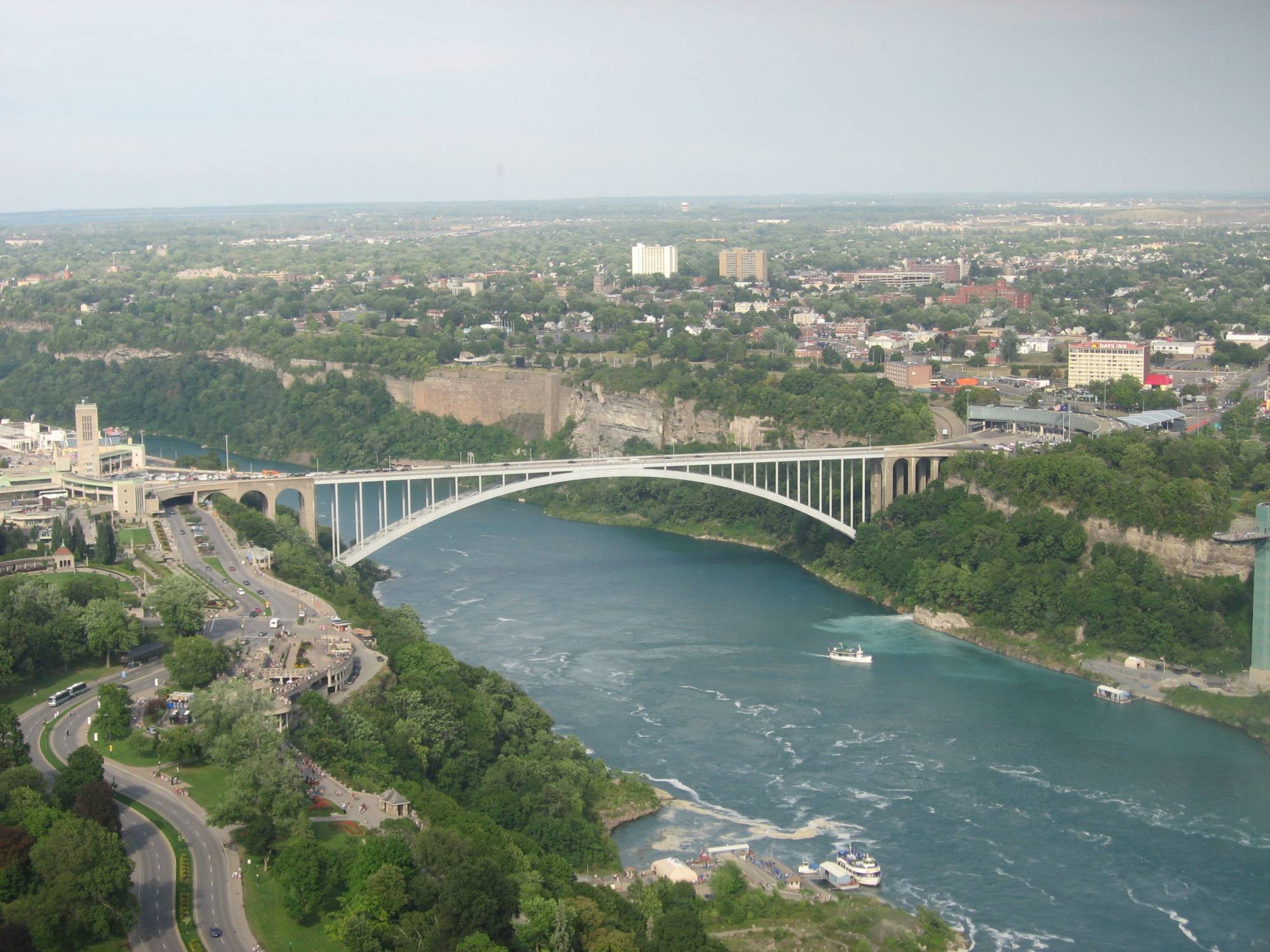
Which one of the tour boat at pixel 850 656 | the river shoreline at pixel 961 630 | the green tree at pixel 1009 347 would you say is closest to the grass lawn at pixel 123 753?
the tour boat at pixel 850 656

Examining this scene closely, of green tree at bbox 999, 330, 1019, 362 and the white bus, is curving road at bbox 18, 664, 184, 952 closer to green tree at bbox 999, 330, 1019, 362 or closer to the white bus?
the white bus

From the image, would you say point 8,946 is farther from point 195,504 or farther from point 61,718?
point 195,504

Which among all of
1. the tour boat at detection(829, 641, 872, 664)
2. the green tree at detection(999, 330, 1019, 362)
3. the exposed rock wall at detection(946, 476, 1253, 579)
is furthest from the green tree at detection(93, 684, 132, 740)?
the green tree at detection(999, 330, 1019, 362)

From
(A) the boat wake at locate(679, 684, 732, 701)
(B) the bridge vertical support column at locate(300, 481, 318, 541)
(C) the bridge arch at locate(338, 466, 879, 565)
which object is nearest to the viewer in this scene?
(A) the boat wake at locate(679, 684, 732, 701)

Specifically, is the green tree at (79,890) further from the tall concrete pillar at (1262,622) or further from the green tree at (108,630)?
the tall concrete pillar at (1262,622)

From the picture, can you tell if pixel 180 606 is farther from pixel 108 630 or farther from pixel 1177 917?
pixel 1177 917
